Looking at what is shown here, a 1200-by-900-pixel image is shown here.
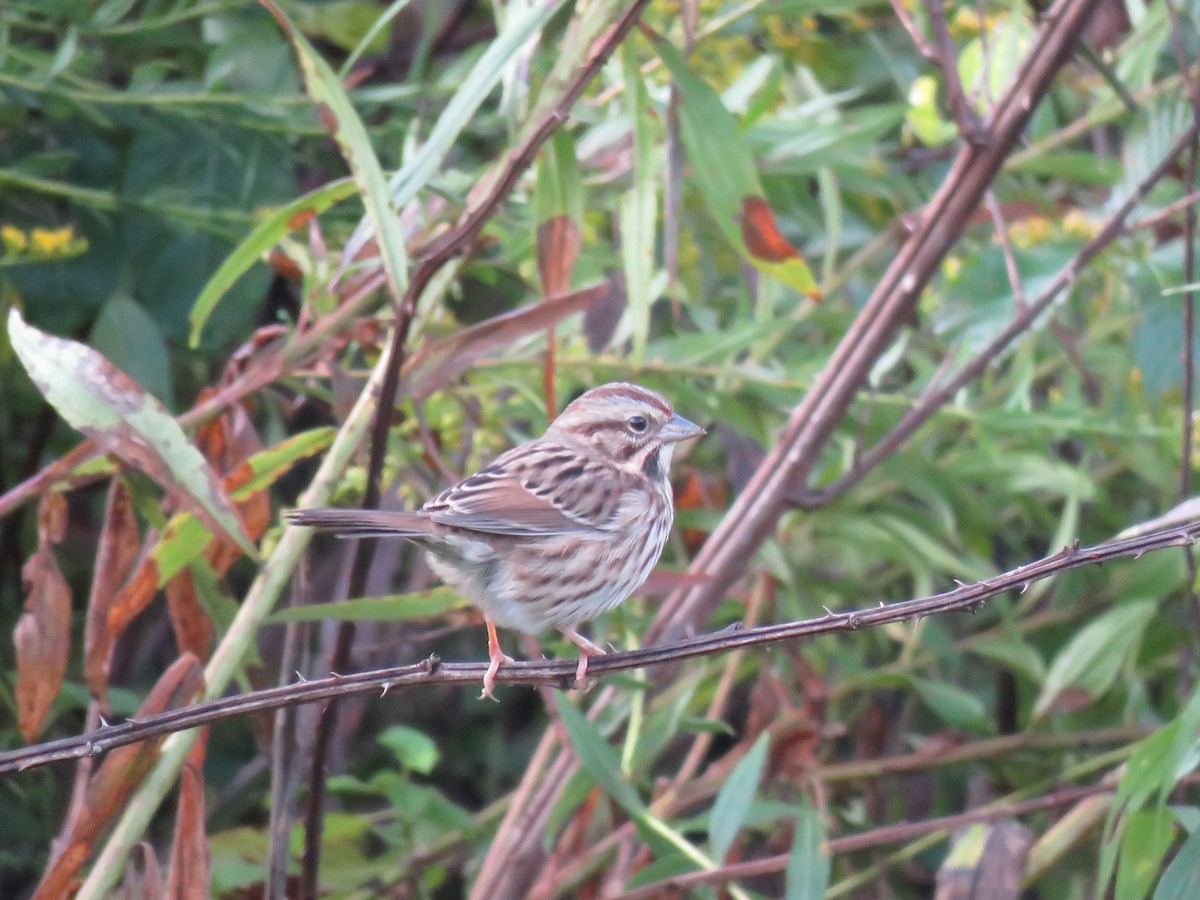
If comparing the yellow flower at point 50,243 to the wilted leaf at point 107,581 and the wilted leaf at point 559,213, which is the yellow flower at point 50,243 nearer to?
the wilted leaf at point 107,581

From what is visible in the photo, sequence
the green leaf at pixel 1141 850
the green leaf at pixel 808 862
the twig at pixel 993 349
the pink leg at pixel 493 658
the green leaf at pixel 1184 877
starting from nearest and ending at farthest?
the pink leg at pixel 493 658 → the green leaf at pixel 1184 877 → the green leaf at pixel 1141 850 → the green leaf at pixel 808 862 → the twig at pixel 993 349

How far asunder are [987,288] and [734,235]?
93 cm

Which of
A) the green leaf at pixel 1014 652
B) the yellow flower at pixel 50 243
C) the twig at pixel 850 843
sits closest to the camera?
the twig at pixel 850 843

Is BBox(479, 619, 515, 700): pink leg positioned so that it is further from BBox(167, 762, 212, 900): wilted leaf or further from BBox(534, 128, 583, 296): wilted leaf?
BBox(534, 128, 583, 296): wilted leaf

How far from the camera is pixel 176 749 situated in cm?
238

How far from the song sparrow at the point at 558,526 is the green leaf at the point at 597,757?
0.58 feet

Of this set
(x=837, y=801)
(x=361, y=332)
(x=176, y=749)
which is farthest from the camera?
(x=837, y=801)

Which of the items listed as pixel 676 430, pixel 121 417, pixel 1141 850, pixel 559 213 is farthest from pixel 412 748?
pixel 1141 850

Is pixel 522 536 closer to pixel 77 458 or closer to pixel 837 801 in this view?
pixel 77 458

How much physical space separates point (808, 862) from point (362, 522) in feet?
3.41

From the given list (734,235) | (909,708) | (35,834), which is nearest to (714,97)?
(734,235)

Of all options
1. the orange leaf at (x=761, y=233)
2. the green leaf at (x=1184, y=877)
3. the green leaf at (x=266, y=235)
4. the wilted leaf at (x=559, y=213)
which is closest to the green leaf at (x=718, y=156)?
the orange leaf at (x=761, y=233)

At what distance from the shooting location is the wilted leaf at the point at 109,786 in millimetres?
2258

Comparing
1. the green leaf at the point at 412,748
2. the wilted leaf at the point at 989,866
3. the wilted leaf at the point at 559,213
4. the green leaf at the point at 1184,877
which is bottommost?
the wilted leaf at the point at 989,866
